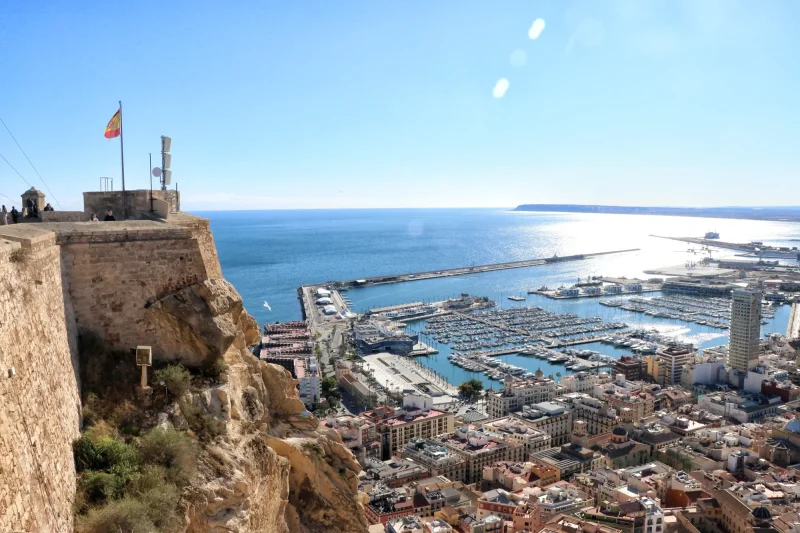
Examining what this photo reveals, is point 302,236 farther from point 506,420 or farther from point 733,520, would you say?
point 733,520

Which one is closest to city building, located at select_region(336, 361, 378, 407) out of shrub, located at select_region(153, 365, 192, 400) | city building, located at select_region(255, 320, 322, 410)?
city building, located at select_region(255, 320, 322, 410)

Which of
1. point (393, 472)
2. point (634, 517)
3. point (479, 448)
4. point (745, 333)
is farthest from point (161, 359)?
point (745, 333)

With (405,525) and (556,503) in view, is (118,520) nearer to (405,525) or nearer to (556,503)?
(405,525)

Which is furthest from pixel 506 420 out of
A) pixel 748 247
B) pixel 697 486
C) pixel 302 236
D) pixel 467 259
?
pixel 302 236

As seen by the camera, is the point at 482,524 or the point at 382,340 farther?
the point at 382,340

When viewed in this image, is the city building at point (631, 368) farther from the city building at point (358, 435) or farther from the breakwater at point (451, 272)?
the breakwater at point (451, 272)

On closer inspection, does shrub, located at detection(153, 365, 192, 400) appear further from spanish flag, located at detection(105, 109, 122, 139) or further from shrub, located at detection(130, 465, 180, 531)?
spanish flag, located at detection(105, 109, 122, 139)
